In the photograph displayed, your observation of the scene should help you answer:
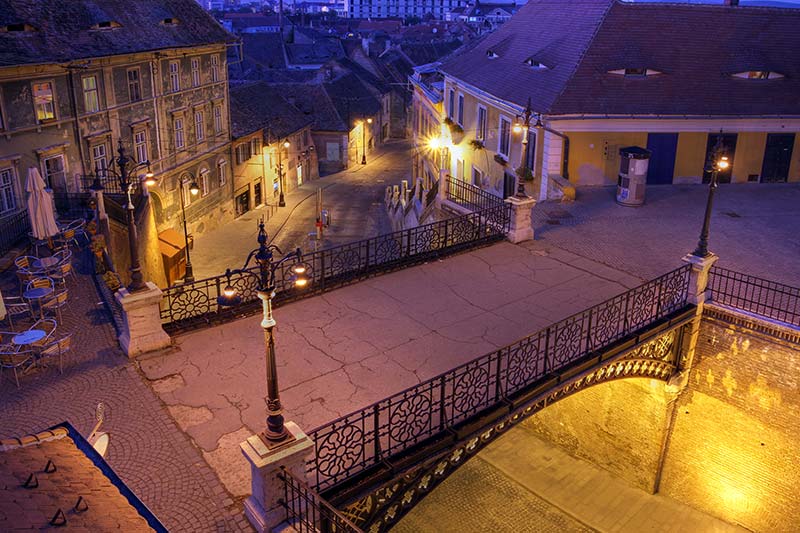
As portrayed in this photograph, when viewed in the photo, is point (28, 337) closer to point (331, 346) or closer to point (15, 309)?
point (15, 309)

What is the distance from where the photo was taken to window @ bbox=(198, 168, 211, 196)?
133 ft

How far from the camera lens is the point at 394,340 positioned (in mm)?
13930

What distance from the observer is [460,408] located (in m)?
11.6

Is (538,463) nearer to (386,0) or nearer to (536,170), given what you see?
(536,170)

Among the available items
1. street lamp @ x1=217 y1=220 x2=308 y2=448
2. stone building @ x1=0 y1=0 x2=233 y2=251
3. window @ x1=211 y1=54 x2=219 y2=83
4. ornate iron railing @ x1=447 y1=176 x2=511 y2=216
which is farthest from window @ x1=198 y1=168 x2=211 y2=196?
street lamp @ x1=217 y1=220 x2=308 y2=448

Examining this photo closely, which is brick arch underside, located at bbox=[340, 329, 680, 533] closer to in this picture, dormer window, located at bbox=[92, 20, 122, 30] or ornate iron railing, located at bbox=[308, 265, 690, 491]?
ornate iron railing, located at bbox=[308, 265, 690, 491]

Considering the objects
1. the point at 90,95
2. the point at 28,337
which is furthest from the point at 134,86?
the point at 28,337

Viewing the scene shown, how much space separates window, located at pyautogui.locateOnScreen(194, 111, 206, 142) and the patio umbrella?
2152cm

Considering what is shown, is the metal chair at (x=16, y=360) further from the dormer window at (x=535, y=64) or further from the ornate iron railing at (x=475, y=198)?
the dormer window at (x=535, y=64)

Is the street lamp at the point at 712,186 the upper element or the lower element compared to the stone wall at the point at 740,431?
upper

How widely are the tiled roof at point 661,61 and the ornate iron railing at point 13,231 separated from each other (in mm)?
18719

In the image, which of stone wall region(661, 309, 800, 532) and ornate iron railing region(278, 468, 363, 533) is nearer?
ornate iron railing region(278, 468, 363, 533)

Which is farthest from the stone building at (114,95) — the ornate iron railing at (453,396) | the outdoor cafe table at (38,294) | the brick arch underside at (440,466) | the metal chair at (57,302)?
the brick arch underside at (440,466)

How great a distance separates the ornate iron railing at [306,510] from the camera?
8625 mm
